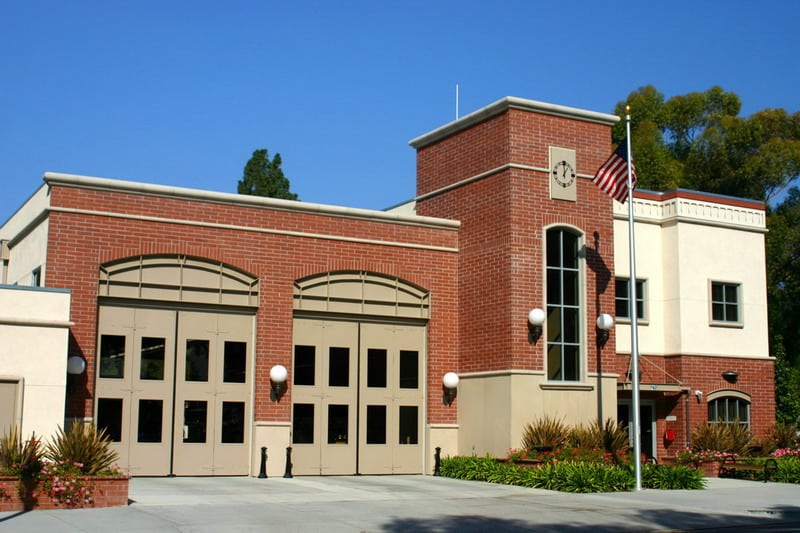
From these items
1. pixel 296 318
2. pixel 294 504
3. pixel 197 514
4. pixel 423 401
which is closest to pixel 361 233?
pixel 296 318

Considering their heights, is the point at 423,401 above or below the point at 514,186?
below

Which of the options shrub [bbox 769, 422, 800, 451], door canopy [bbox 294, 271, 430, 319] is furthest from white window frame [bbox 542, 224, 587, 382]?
shrub [bbox 769, 422, 800, 451]

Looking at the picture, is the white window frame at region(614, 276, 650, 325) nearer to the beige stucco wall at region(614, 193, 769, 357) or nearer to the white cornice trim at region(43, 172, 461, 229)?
the beige stucco wall at region(614, 193, 769, 357)

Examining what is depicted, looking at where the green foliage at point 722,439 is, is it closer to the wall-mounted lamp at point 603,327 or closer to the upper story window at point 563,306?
the wall-mounted lamp at point 603,327

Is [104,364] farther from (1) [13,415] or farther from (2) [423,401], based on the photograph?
(2) [423,401]

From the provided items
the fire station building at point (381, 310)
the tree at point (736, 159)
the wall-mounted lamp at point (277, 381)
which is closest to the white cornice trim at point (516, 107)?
the fire station building at point (381, 310)

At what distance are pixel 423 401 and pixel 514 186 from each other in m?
5.98

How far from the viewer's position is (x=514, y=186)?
82.4 ft

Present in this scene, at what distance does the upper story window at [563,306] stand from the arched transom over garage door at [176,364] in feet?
24.4

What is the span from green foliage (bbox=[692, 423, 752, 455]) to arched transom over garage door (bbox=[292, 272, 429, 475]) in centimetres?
742

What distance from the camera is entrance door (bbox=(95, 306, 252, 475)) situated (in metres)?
22.5

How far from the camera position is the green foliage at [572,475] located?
70.3 feet

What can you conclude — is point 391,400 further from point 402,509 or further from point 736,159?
point 736,159

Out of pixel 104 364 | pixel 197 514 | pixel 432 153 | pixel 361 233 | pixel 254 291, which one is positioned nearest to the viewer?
pixel 197 514
